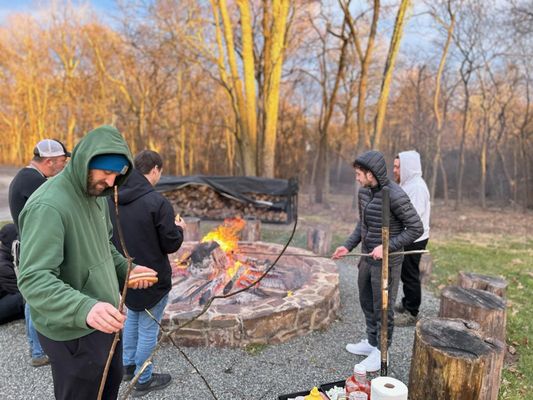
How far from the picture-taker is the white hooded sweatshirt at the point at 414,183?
4.18 meters

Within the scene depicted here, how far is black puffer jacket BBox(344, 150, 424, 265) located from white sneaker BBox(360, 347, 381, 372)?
36.9 inches

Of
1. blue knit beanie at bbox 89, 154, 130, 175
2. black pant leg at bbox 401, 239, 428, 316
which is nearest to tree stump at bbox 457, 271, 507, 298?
black pant leg at bbox 401, 239, 428, 316

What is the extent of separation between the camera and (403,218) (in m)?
3.07

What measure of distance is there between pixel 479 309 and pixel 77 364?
3.45 metres

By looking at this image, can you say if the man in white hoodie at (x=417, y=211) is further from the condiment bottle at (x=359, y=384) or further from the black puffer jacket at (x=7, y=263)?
the black puffer jacket at (x=7, y=263)

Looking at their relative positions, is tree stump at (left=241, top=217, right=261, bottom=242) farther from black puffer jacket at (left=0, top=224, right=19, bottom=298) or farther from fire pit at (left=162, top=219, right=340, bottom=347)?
black puffer jacket at (left=0, top=224, right=19, bottom=298)

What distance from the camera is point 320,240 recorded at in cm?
758

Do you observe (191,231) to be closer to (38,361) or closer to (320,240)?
(320,240)

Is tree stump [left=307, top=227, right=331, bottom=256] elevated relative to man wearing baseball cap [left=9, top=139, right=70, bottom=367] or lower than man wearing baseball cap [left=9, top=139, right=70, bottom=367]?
lower

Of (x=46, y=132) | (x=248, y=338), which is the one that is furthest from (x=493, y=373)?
(x=46, y=132)

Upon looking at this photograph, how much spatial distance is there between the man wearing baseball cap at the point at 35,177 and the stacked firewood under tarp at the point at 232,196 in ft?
23.8

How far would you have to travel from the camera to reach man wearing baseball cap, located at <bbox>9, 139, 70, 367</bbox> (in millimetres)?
2973

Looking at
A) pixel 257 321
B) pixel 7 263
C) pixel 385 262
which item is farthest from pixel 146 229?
pixel 7 263

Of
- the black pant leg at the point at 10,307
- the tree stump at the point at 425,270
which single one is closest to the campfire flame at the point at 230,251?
the black pant leg at the point at 10,307
